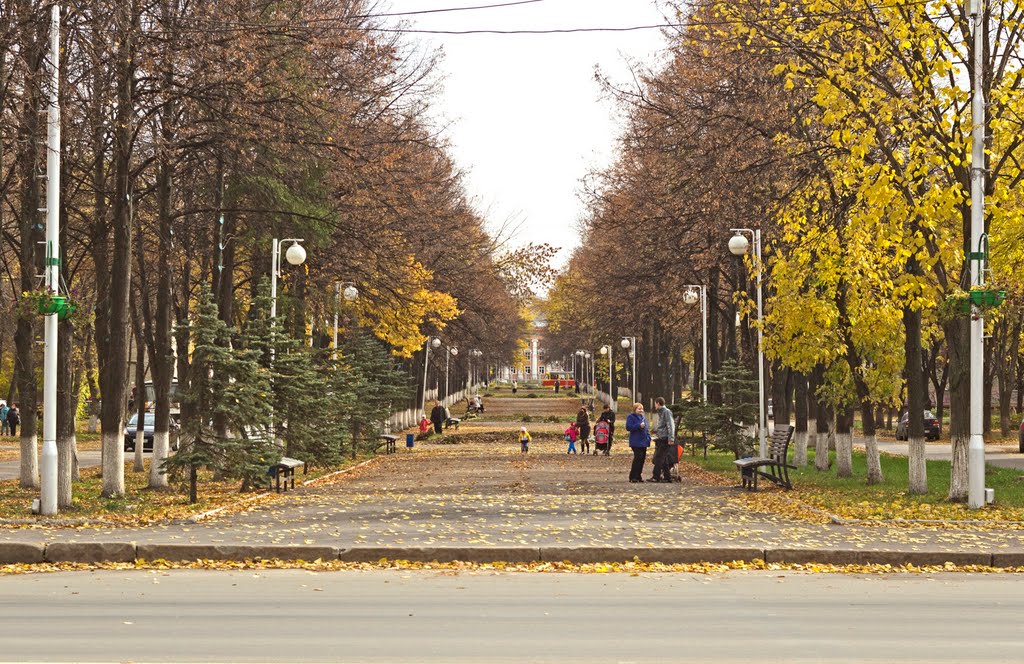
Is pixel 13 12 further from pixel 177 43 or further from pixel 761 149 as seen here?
pixel 761 149

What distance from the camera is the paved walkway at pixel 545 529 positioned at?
1513 centimetres

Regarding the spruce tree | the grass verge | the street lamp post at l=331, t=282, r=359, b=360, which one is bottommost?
the grass verge

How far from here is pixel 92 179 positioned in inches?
973

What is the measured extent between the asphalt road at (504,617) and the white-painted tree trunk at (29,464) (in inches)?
480

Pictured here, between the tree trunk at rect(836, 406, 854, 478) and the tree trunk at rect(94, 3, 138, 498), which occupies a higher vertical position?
the tree trunk at rect(94, 3, 138, 498)

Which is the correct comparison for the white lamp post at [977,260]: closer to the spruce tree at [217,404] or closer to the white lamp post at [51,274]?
the spruce tree at [217,404]

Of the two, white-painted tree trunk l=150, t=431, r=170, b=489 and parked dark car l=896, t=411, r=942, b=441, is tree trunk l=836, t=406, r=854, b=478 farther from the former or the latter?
parked dark car l=896, t=411, r=942, b=441

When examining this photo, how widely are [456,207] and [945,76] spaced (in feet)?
138

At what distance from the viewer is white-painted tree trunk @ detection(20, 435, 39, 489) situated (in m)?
25.3

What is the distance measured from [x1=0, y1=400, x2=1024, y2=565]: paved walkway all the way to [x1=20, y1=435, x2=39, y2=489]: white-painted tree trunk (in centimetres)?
493

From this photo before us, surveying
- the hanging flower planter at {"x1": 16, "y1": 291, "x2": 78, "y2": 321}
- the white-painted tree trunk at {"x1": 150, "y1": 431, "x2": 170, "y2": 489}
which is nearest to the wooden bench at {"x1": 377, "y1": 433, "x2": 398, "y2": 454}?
the white-painted tree trunk at {"x1": 150, "y1": 431, "x2": 170, "y2": 489}

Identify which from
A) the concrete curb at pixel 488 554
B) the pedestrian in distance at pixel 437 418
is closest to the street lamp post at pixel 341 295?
the pedestrian in distance at pixel 437 418

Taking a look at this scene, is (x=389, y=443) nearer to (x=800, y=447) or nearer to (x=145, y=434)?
(x=145, y=434)

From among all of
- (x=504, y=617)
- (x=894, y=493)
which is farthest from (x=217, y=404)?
(x=504, y=617)
